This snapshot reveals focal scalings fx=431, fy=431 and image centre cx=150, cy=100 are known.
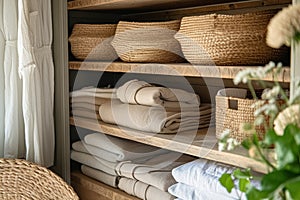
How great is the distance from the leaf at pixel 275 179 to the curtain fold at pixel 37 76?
4.76 ft

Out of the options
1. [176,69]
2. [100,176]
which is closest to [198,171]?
[176,69]

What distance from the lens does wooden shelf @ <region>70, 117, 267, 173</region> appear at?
4.28ft

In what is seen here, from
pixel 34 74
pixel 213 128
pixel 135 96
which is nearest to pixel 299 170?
pixel 213 128

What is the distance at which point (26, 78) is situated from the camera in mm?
1926

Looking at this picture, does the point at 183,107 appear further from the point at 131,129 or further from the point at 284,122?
the point at 284,122

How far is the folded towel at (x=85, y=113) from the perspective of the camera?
2033 millimetres

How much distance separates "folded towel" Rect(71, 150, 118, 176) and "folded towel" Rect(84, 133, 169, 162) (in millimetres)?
22

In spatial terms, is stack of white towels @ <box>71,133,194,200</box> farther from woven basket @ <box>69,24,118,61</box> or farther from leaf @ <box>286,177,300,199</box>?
leaf @ <box>286,177,300,199</box>

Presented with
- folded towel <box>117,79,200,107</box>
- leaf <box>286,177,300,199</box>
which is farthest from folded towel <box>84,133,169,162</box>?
leaf <box>286,177,300,199</box>

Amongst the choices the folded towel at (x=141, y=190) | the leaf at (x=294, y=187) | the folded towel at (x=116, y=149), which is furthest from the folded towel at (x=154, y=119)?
the leaf at (x=294, y=187)

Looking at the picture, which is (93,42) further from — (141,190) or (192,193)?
(192,193)

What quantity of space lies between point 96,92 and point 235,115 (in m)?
0.85

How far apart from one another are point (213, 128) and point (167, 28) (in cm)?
44

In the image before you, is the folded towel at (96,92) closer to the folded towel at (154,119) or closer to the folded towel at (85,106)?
the folded towel at (85,106)
